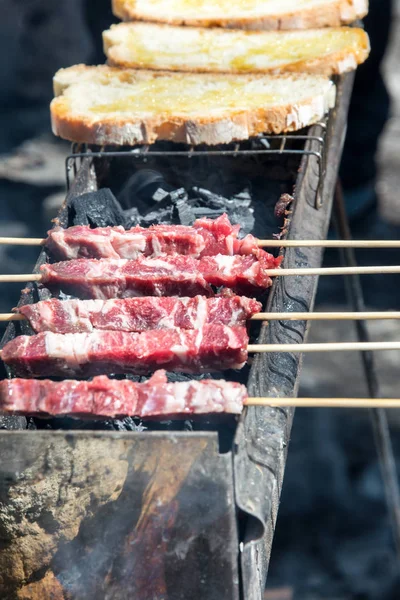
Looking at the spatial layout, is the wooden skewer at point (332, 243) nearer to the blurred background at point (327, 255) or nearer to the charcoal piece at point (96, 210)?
the charcoal piece at point (96, 210)

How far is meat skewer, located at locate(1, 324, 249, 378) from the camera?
3.27 m

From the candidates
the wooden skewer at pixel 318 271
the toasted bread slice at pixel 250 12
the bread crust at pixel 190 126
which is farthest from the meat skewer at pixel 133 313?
the toasted bread slice at pixel 250 12

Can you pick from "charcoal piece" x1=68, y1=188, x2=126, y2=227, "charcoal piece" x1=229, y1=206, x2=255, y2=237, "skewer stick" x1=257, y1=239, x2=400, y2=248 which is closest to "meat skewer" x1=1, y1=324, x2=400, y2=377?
"skewer stick" x1=257, y1=239, x2=400, y2=248

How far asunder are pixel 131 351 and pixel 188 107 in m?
2.36

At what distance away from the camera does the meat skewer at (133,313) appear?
Result: 345 cm

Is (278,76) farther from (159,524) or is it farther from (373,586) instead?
(373,586)

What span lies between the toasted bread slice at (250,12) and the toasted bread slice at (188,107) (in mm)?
1032

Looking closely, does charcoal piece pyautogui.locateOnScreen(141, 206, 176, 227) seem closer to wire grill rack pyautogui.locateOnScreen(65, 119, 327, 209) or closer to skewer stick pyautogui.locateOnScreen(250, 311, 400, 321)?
wire grill rack pyautogui.locateOnScreen(65, 119, 327, 209)

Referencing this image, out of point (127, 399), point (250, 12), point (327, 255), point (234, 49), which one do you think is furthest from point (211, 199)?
point (327, 255)

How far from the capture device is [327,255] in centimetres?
910

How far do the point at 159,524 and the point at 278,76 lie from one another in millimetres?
3798

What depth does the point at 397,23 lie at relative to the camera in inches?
370

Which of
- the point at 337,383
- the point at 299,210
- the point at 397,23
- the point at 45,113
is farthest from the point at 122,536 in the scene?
the point at 397,23

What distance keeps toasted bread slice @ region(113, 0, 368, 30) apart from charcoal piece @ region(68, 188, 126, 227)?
8.31ft
